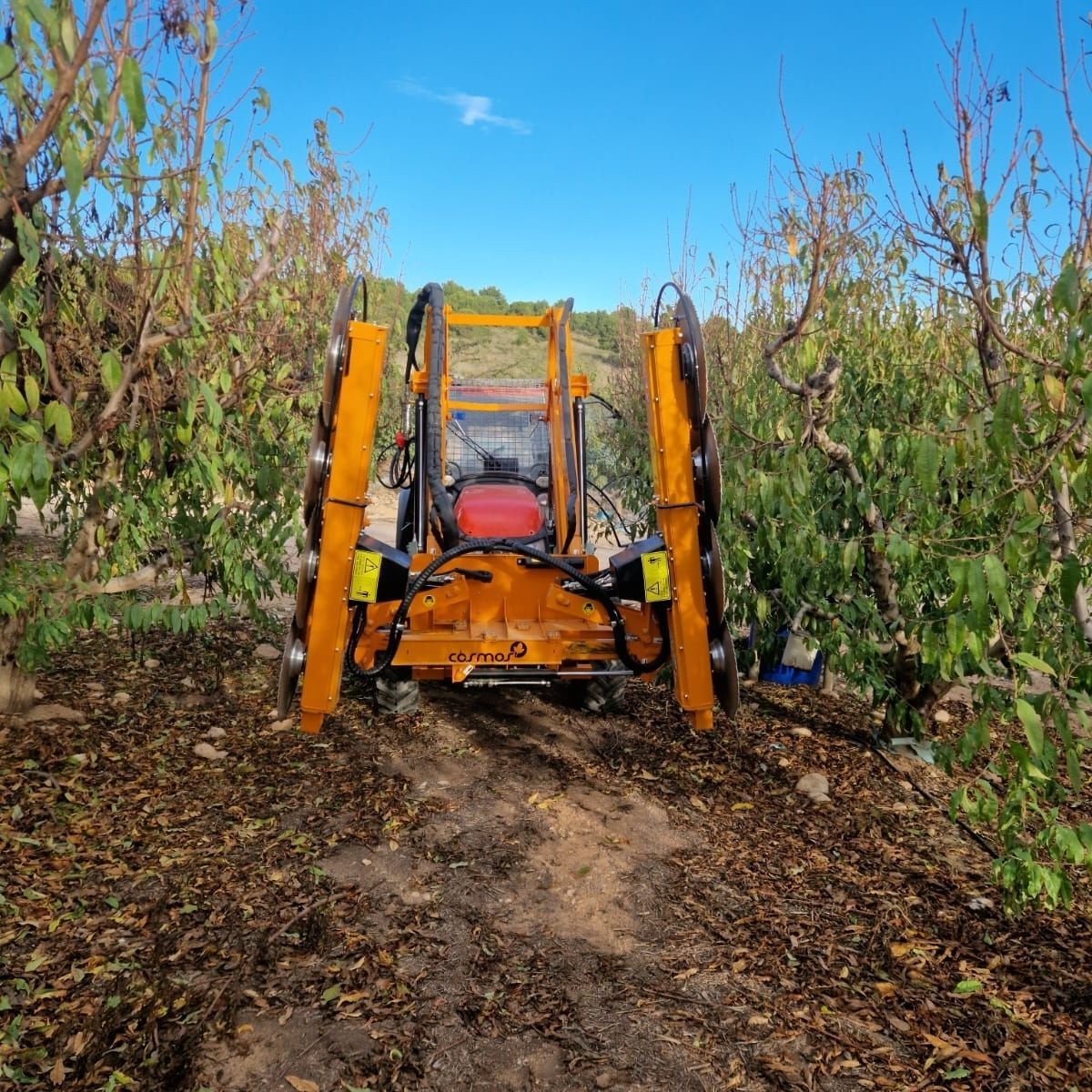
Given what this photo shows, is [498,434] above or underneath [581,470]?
above

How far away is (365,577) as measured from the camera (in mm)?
3652

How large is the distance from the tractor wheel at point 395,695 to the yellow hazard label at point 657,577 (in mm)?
2038

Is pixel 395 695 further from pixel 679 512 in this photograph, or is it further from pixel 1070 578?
pixel 1070 578

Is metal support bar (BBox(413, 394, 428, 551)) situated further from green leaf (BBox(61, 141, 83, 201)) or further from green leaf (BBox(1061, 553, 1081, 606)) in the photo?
green leaf (BBox(1061, 553, 1081, 606))

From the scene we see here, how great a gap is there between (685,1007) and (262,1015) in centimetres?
132

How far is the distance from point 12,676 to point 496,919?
309 cm

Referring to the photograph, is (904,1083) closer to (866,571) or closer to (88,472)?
(866,571)

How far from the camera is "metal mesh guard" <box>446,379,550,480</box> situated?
5.70 meters

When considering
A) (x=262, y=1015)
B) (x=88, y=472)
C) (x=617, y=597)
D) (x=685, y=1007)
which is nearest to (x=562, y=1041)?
(x=685, y=1007)

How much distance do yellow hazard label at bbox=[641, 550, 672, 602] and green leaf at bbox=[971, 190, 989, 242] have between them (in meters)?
1.74

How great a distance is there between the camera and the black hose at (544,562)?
382cm

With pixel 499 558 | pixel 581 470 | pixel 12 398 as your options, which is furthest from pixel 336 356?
pixel 581 470

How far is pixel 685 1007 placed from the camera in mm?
2721

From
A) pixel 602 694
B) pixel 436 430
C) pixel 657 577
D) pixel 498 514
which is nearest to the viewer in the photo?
pixel 657 577
